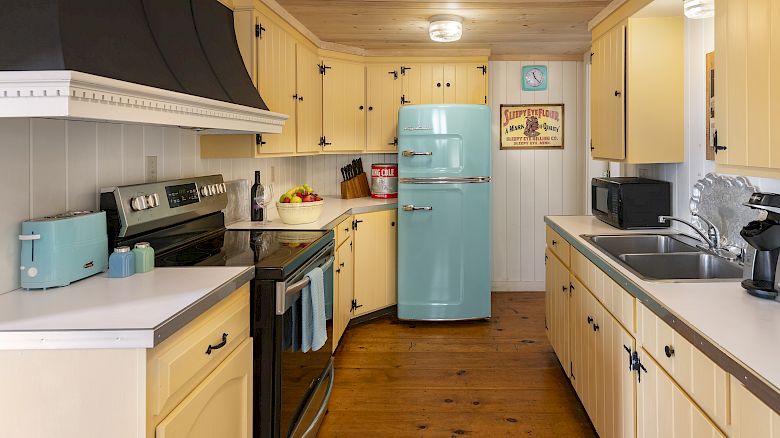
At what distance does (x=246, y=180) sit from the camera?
3.49m

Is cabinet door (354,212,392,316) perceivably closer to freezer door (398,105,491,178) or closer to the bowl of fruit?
freezer door (398,105,491,178)

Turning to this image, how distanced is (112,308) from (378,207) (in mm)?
2966

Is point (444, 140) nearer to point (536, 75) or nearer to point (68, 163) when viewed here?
point (536, 75)

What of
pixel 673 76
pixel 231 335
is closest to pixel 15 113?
pixel 231 335

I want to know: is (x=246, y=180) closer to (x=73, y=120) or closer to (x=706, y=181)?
(x=73, y=120)

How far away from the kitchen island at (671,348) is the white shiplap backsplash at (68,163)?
1877mm

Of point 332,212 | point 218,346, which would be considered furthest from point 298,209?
point 218,346

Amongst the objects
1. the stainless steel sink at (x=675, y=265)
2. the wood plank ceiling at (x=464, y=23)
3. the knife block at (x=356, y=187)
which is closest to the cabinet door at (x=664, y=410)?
the stainless steel sink at (x=675, y=265)

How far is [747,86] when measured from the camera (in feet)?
5.64

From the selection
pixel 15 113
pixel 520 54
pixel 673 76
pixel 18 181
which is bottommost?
pixel 18 181

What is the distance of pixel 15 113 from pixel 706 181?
2673 millimetres

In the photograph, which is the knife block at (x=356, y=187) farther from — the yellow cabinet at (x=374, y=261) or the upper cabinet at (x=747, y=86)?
the upper cabinet at (x=747, y=86)

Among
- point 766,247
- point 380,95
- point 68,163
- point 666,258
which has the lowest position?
point 666,258

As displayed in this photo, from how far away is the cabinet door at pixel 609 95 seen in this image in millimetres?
3035
